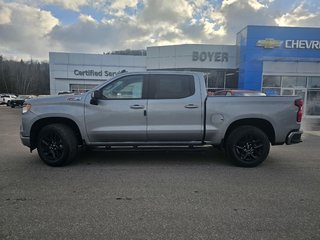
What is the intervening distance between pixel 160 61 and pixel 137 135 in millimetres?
20078

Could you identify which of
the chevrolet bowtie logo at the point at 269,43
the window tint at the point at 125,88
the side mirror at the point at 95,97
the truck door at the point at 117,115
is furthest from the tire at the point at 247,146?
the chevrolet bowtie logo at the point at 269,43

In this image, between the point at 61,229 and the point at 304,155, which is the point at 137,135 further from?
the point at 304,155

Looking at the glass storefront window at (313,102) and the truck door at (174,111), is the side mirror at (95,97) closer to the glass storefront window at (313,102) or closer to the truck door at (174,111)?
the truck door at (174,111)

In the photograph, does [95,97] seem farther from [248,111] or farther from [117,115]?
[248,111]

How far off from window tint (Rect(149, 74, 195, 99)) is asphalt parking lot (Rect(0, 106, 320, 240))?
1.53 metres

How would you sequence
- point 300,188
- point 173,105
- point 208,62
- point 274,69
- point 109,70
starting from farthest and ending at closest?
point 109,70 < point 208,62 < point 274,69 < point 173,105 < point 300,188

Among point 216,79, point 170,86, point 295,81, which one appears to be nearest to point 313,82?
point 295,81

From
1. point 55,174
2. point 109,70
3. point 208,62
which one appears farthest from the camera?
point 109,70

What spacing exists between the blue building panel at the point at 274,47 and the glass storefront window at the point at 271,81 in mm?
472

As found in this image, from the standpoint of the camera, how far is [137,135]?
5781 millimetres

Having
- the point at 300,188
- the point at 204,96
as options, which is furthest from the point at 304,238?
the point at 204,96

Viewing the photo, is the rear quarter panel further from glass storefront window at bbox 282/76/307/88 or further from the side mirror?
glass storefront window at bbox 282/76/307/88

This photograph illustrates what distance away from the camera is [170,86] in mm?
5902

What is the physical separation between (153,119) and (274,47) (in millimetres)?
18122
